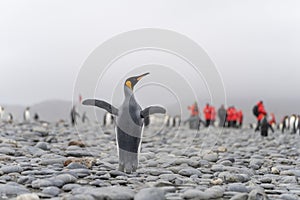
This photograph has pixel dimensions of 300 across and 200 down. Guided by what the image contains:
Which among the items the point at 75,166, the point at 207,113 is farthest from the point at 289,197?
the point at 207,113

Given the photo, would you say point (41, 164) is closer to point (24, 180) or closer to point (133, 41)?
point (24, 180)

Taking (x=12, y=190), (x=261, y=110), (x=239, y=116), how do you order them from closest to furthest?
(x=12, y=190) < (x=261, y=110) < (x=239, y=116)

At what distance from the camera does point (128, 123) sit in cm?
453

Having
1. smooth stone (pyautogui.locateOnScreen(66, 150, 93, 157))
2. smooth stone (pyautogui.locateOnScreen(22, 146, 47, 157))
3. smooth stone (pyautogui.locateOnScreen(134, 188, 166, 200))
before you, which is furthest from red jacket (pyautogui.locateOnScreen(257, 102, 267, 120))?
smooth stone (pyautogui.locateOnScreen(134, 188, 166, 200))

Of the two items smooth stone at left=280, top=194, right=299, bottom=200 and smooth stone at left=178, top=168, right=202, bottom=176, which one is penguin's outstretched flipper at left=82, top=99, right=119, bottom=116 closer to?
smooth stone at left=178, top=168, right=202, bottom=176

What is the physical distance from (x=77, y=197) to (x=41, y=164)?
199cm

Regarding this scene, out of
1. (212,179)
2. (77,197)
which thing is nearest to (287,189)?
(212,179)

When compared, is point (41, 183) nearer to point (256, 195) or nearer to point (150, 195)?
point (150, 195)

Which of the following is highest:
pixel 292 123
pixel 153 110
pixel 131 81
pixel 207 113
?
pixel 131 81

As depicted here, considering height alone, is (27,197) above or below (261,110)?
below

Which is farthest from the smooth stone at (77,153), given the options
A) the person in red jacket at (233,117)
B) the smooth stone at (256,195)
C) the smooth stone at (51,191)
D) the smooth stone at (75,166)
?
the person in red jacket at (233,117)

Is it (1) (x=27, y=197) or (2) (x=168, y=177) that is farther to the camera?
(2) (x=168, y=177)

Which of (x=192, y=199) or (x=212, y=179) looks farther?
(x=212, y=179)

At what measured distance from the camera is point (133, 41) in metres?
4.93
